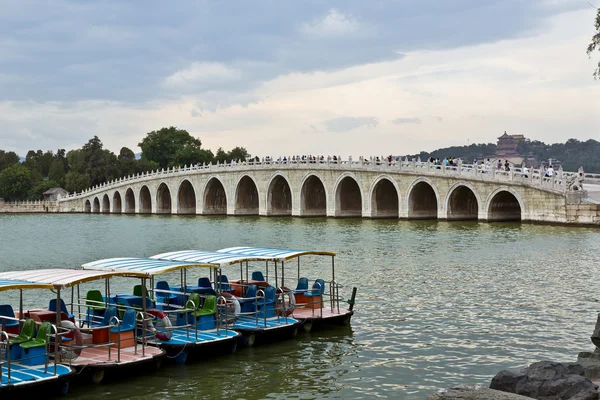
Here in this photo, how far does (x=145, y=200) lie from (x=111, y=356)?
85234mm

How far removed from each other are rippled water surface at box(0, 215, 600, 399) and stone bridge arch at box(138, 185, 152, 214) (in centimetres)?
5493

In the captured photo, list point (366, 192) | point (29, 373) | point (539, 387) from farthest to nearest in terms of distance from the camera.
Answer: point (366, 192) → point (29, 373) → point (539, 387)

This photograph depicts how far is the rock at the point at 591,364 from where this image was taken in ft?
36.0

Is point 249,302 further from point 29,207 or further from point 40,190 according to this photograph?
point 40,190

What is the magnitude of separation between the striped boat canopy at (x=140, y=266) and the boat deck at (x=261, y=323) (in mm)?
1380

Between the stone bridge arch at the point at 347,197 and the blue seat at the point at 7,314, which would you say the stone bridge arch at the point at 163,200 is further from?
the blue seat at the point at 7,314

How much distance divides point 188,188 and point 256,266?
5932cm

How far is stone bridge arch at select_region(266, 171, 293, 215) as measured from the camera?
6944 centimetres

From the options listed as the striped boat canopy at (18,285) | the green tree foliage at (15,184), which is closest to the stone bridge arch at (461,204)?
the striped boat canopy at (18,285)

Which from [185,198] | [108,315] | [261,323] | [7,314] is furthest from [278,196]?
[7,314]

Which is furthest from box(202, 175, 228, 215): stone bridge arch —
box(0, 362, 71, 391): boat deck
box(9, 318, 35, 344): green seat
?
box(0, 362, 71, 391): boat deck

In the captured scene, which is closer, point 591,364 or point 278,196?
point 591,364

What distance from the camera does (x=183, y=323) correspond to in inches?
586

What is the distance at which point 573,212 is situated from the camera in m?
41.5
